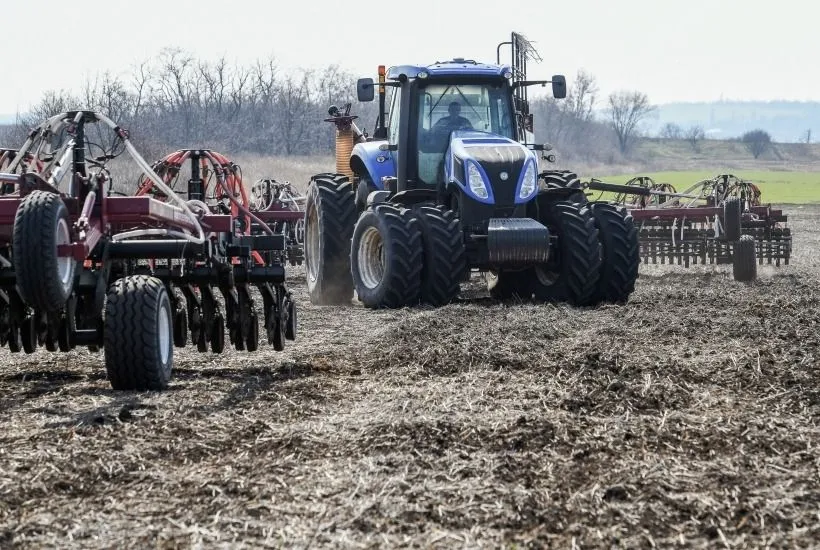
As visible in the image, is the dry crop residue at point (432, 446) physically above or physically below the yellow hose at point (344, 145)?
below

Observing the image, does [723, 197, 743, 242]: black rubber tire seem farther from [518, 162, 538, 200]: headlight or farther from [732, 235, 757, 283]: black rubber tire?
[518, 162, 538, 200]: headlight

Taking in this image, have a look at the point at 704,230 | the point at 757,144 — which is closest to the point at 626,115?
the point at 757,144

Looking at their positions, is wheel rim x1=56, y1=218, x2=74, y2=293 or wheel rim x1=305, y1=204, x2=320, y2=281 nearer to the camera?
wheel rim x1=56, y1=218, x2=74, y2=293

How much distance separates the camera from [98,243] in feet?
25.3

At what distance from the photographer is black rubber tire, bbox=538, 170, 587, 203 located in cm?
1282

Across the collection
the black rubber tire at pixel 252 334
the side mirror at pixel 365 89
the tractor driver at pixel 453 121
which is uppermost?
the side mirror at pixel 365 89

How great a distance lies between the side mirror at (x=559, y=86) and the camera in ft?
42.8

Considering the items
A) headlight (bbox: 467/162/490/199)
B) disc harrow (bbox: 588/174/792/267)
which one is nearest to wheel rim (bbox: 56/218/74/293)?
headlight (bbox: 467/162/490/199)

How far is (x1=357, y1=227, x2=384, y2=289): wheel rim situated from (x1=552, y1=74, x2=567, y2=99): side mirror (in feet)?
7.65

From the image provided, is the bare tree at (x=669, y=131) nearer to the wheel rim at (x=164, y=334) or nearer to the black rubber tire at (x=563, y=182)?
the black rubber tire at (x=563, y=182)

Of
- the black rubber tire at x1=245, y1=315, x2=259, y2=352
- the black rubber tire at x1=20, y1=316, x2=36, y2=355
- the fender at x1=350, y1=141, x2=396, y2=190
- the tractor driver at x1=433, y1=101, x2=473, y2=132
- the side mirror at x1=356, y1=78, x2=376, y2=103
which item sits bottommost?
the black rubber tire at x1=245, y1=315, x2=259, y2=352

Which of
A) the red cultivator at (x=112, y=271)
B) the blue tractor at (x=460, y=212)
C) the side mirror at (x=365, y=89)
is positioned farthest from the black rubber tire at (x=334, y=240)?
the red cultivator at (x=112, y=271)

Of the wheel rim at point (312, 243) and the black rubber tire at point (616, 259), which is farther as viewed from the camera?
the wheel rim at point (312, 243)

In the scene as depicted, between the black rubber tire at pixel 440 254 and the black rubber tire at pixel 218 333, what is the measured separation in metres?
3.46
